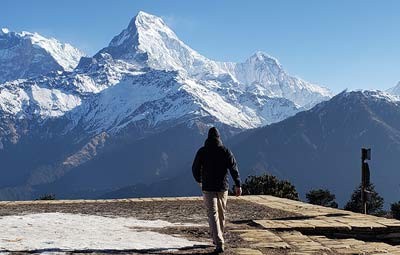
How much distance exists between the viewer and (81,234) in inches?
502

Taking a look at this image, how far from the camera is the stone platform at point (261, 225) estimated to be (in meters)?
11.1

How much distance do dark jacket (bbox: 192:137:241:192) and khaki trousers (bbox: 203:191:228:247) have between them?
0.44 ft

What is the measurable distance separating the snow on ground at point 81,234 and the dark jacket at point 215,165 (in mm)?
1268

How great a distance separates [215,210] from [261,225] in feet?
9.31

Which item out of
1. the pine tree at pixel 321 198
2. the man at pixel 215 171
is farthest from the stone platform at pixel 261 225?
the pine tree at pixel 321 198

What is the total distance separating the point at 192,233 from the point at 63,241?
10.2 feet

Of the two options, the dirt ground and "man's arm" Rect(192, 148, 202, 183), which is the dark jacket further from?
the dirt ground

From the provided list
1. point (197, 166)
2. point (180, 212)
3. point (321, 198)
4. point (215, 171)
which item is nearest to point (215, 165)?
point (215, 171)

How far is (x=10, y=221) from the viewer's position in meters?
15.1

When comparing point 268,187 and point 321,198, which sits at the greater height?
point 268,187

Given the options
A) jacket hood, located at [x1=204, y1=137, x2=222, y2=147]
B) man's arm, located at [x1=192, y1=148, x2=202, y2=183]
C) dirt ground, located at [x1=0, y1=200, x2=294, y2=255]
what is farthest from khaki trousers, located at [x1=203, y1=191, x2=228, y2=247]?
jacket hood, located at [x1=204, y1=137, x2=222, y2=147]

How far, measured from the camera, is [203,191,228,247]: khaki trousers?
11.0m

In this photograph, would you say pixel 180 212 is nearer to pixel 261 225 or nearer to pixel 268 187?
pixel 261 225

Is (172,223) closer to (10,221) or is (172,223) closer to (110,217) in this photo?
(110,217)
